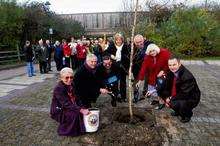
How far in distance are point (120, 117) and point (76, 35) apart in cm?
3244

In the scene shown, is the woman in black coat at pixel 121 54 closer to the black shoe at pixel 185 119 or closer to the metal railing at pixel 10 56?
the black shoe at pixel 185 119

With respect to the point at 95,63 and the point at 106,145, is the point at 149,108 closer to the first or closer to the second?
the point at 95,63

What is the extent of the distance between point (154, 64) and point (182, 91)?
1505mm

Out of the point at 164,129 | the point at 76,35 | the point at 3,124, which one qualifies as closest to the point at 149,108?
the point at 164,129

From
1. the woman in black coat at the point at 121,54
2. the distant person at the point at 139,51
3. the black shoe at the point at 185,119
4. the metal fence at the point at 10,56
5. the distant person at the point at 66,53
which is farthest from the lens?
the metal fence at the point at 10,56

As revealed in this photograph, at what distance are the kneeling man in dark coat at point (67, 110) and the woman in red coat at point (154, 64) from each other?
8.06ft

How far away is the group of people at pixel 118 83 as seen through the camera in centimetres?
632

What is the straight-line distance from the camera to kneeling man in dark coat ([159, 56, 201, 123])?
270 inches

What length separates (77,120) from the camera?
630cm

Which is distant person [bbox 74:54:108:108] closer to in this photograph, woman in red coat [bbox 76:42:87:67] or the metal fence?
woman in red coat [bbox 76:42:87:67]

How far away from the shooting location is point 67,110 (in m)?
6.28

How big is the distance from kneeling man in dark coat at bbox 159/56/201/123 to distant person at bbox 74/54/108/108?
1588 millimetres

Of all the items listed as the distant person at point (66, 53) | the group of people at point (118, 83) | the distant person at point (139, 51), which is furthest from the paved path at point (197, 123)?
the distant person at point (66, 53)

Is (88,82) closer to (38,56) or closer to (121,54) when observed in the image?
(121,54)
